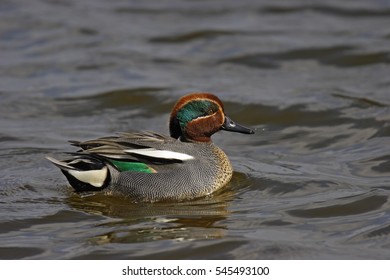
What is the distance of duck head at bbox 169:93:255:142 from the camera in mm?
8477

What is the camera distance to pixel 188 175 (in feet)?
27.0

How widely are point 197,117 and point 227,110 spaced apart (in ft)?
10.1

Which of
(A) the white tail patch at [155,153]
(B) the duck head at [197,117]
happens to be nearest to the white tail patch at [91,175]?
(A) the white tail patch at [155,153]

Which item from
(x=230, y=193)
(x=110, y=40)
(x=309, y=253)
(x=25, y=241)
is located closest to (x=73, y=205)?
(x=25, y=241)

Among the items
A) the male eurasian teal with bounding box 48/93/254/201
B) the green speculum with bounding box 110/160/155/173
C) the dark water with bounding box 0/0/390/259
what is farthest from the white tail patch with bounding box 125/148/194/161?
the dark water with bounding box 0/0/390/259

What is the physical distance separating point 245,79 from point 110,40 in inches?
105

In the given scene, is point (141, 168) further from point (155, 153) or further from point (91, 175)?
point (91, 175)

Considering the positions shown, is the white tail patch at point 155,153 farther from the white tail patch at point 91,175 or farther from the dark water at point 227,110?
the dark water at point 227,110

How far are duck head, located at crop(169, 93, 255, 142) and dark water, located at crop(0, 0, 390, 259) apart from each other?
0.60 metres

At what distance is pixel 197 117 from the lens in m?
8.53

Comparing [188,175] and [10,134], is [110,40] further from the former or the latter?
[188,175]

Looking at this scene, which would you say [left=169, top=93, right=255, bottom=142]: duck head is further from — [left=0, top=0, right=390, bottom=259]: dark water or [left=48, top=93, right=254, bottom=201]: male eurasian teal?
[left=0, top=0, right=390, bottom=259]: dark water

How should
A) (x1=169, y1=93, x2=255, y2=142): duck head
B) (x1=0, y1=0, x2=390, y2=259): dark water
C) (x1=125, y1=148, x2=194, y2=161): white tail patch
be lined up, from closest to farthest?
(x1=0, y1=0, x2=390, y2=259): dark water < (x1=125, y1=148, x2=194, y2=161): white tail patch < (x1=169, y1=93, x2=255, y2=142): duck head
